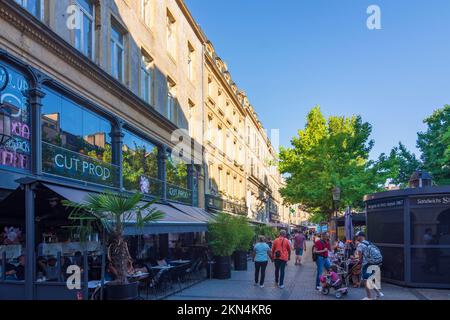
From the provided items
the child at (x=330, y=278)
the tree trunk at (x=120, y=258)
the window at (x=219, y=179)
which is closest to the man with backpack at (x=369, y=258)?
the child at (x=330, y=278)

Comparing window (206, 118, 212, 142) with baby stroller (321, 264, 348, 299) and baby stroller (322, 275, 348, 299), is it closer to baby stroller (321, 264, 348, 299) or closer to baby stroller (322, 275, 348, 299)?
baby stroller (321, 264, 348, 299)

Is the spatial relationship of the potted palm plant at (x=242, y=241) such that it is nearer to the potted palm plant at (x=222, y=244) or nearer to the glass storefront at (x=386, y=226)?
the potted palm plant at (x=222, y=244)

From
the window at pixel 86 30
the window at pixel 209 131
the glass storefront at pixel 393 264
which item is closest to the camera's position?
the glass storefront at pixel 393 264

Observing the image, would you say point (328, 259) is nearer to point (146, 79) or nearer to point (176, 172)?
point (176, 172)

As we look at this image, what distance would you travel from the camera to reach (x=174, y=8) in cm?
2412

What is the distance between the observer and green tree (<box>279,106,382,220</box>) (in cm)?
3164

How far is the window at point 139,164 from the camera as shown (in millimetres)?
17391

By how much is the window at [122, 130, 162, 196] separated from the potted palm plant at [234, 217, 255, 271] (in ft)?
13.3

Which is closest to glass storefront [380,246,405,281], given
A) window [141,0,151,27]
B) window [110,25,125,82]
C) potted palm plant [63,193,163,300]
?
potted palm plant [63,193,163,300]

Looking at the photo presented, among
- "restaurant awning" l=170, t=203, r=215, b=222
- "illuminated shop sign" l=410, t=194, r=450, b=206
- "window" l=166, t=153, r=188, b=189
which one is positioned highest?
"window" l=166, t=153, r=188, b=189

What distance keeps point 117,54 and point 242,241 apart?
9.14 meters

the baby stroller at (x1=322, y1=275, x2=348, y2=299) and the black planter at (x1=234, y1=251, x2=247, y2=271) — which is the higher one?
the baby stroller at (x1=322, y1=275, x2=348, y2=299)

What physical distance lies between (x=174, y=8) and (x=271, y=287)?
638 inches
